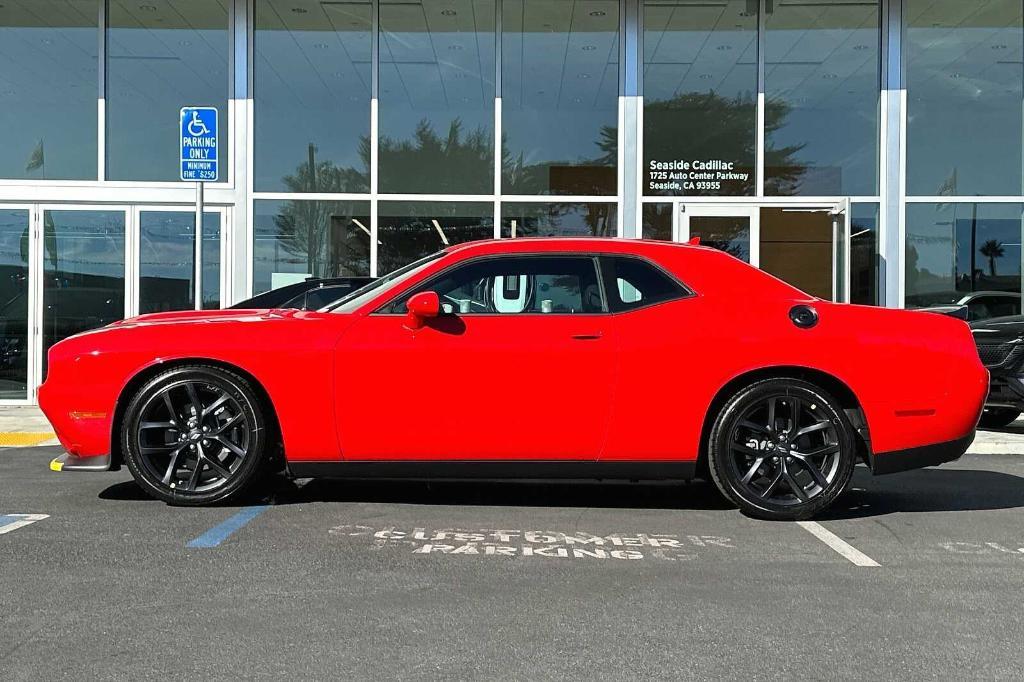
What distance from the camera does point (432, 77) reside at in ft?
44.9

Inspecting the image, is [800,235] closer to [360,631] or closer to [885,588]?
[885,588]

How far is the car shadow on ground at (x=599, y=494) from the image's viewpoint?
6.18m

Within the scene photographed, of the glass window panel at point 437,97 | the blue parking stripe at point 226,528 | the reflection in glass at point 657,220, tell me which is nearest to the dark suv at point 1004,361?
the reflection in glass at point 657,220

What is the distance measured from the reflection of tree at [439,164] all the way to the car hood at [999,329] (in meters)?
6.15

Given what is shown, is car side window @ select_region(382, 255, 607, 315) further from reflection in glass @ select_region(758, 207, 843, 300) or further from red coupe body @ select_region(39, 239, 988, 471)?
reflection in glass @ select_region(758, 207, 843, 300)

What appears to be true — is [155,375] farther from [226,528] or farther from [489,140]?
[489,140]

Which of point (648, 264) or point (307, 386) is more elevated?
point (648, 264)

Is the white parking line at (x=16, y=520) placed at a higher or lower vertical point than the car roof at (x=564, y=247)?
lower

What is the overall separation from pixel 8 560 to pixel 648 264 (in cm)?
355

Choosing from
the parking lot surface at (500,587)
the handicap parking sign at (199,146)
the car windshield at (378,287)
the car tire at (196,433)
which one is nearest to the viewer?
the parking lot surface at (500,587)

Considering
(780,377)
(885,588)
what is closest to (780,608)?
(885,588)

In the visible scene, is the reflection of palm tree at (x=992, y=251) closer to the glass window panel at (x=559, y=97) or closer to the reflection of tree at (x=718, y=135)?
the reflection of tree at (x=718, y=135)

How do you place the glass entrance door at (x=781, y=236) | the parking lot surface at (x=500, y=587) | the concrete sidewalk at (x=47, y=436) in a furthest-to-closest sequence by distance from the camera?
the glass entrance door at (x=781, y=236) < the concrete sidewalk at (x=47, y=436) < the parking lot surface at (x=500, y=587)

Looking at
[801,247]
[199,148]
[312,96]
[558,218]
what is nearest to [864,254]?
[801,247]
